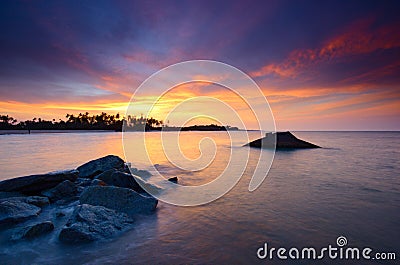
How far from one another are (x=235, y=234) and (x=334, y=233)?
79.0 inches

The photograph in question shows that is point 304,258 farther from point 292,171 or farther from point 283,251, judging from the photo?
point 292,171

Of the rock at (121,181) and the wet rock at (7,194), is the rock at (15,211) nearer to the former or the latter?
the wet rock at (7,194)

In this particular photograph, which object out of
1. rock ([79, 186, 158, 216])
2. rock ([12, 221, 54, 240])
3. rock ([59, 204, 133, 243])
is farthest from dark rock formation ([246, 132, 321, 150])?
rock ([12, 221, 54, 240])

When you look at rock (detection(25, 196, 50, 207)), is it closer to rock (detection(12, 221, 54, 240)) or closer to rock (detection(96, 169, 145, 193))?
rock (detection(12, 221, 54, 240))

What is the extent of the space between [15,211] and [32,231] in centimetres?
121

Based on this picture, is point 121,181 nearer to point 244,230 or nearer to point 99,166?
point 99,166

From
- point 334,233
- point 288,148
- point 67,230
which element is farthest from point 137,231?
point 288,148

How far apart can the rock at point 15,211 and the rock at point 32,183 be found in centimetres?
135

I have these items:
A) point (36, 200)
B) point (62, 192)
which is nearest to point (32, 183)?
point (62, 192)

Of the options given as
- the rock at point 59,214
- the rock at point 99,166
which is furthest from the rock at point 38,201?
the rock at point 99,166

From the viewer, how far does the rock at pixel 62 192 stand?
651 centimetres

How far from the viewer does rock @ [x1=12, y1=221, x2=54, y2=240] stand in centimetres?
408

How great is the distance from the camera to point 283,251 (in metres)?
3.83

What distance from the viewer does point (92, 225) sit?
4.21 m
